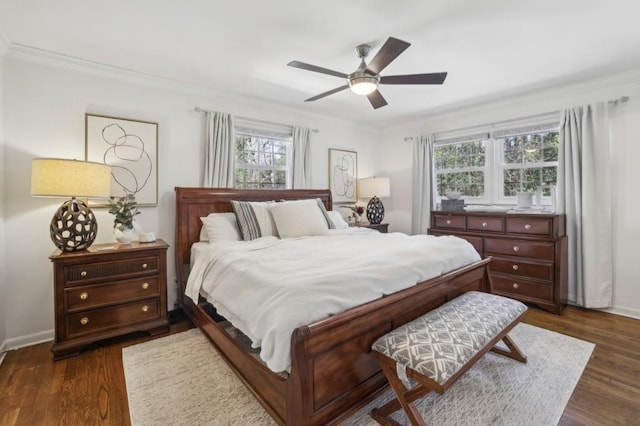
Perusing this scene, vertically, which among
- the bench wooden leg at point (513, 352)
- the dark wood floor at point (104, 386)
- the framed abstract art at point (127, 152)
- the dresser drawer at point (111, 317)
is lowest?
the dark wood floor at point (104, 386)

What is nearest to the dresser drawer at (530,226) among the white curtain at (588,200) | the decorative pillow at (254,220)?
the white curtain at (588,200)

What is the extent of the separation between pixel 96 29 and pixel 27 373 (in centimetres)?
252

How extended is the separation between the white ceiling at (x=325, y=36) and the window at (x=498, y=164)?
29.3 inches

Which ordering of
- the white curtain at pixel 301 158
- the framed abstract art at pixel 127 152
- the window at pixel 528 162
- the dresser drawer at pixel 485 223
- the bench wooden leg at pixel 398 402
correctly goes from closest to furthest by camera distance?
the bench wooden leg at pixel 398 402
the framed abstract art at pixel 127 152
the dresser drawer at pixel 485 223
the window at pixel 528 162
the white curtain at pixel 301 158

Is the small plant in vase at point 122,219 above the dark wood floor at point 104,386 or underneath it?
above

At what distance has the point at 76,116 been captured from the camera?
2.73 meters

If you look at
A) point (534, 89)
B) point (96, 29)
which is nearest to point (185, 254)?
point (96, 29)

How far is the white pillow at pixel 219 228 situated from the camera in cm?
295

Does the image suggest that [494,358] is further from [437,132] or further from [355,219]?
[437,132]

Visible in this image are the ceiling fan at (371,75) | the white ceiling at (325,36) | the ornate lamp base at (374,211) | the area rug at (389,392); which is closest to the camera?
the area rug at (389,392)

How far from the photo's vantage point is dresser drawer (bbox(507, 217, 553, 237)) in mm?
3174

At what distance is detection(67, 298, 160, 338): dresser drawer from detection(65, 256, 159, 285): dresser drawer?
0.27 m

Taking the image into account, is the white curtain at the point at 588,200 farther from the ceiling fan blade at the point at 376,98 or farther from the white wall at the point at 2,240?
the white wall at the point at 2,240

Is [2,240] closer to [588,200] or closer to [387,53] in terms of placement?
[387,53]
